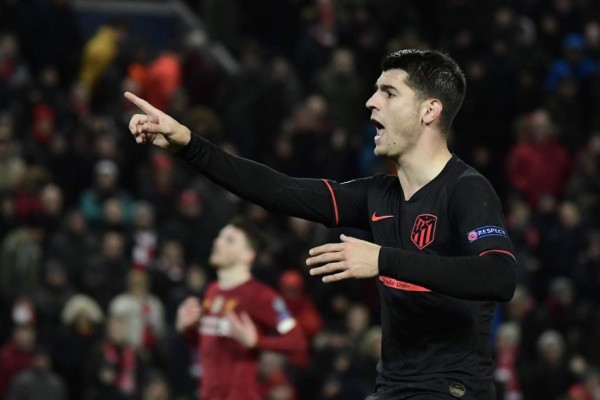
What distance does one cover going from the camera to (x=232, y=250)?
914 cm

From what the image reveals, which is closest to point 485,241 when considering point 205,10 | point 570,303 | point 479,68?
point 570,303

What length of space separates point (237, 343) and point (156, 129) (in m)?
3.54

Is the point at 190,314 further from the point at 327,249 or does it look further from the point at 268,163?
the point at 268,163

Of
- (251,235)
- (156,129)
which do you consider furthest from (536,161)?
(156,129)

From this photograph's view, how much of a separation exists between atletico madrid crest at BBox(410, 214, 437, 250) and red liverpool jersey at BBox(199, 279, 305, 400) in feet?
10.7

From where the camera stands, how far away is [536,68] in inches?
672

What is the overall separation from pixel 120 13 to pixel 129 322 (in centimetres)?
673

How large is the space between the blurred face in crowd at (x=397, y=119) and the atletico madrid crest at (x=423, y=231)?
332mm

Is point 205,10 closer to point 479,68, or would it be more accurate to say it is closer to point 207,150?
point 479,68

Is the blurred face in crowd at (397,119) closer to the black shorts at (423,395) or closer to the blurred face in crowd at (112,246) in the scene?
the black shorts at (423,395)

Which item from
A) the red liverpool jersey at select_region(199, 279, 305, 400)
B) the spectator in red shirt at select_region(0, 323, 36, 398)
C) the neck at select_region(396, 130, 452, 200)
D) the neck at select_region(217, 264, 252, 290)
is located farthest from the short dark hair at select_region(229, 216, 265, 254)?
the spectator in red shirt at select_region(0, 323, 36, 398)

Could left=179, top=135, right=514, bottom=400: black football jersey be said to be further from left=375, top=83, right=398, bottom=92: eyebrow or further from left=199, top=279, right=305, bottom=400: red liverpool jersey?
left=199, top=279, right=305, bottom=400: red liverpool jersey

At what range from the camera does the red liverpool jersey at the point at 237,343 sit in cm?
870

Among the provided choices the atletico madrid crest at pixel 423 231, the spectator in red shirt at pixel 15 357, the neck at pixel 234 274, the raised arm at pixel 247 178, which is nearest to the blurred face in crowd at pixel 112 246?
the spectator in red shirt at pixel 15 357
